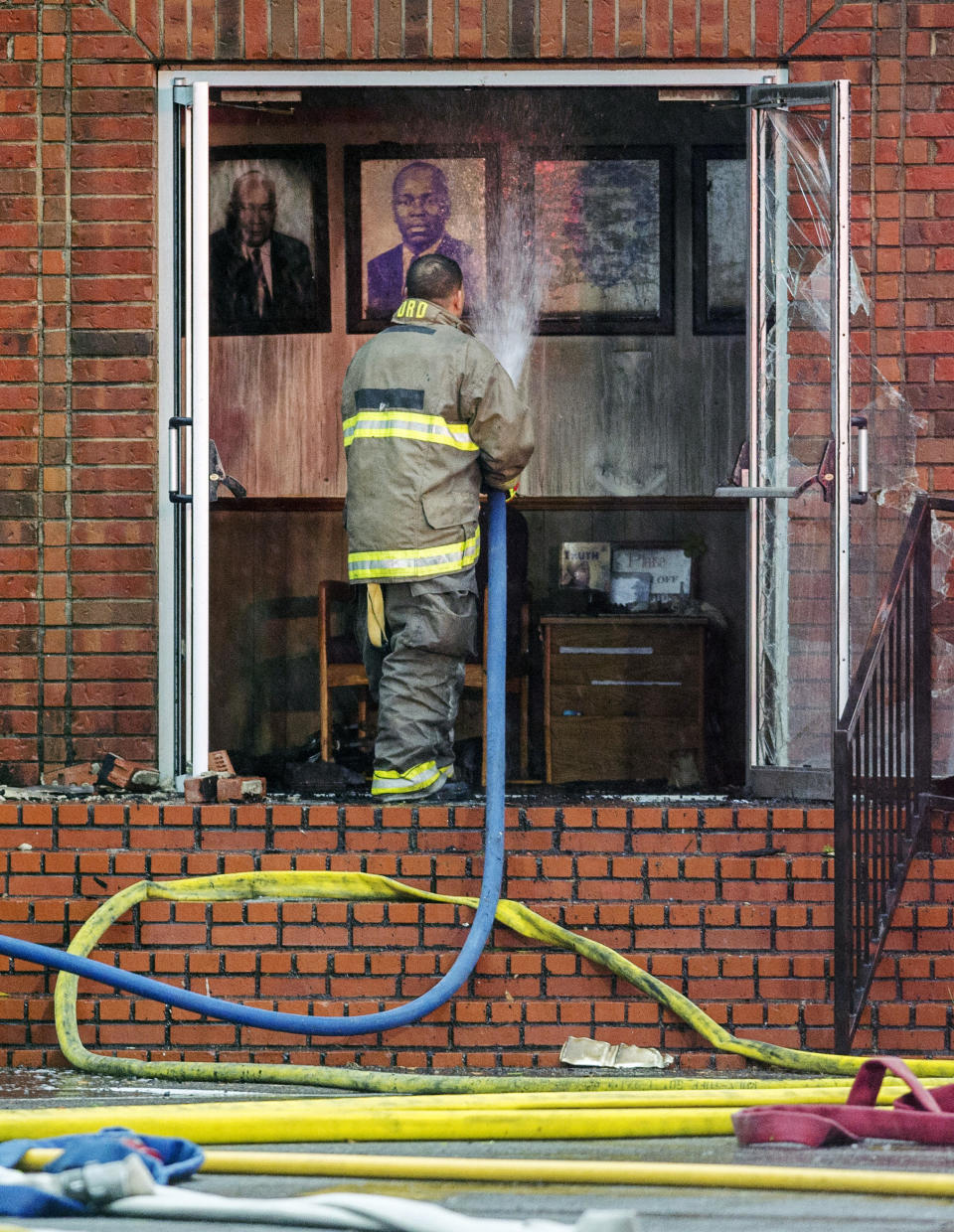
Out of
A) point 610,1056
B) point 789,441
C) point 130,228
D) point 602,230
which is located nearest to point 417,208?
point 602,230

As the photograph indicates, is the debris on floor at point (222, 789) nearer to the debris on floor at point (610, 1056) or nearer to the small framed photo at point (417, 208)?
the debris on floor at point (610, 1056)

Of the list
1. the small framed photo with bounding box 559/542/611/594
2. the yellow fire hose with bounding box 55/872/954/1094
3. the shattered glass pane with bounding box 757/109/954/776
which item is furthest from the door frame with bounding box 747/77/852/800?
the small framed photo with bounding box 559/542/611/594

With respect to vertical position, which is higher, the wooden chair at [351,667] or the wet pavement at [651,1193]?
the wooden chair at [351,667]

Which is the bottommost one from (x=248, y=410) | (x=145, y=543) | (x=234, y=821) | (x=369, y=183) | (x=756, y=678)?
(x=234, y=821)

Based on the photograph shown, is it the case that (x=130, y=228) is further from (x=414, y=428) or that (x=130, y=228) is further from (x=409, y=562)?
(x=409, y=562)

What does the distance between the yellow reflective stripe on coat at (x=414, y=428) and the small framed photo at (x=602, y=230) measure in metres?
3.07

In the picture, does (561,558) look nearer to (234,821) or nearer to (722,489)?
(722,489)

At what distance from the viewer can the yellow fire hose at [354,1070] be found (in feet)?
13.8

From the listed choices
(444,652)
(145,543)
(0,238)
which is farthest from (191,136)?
(444,652)

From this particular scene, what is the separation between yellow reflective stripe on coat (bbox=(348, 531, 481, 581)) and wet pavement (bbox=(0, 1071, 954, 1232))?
2.23 meters

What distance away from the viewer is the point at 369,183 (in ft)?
25.8

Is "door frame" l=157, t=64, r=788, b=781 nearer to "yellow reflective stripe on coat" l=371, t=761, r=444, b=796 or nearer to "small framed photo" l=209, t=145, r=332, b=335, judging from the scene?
"yellow reflective stripe on coat" l=371, t=761, r=444, b=796

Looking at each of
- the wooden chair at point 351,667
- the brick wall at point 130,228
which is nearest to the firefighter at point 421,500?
the brick wall at point 130,228

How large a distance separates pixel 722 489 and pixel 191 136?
2070mm
